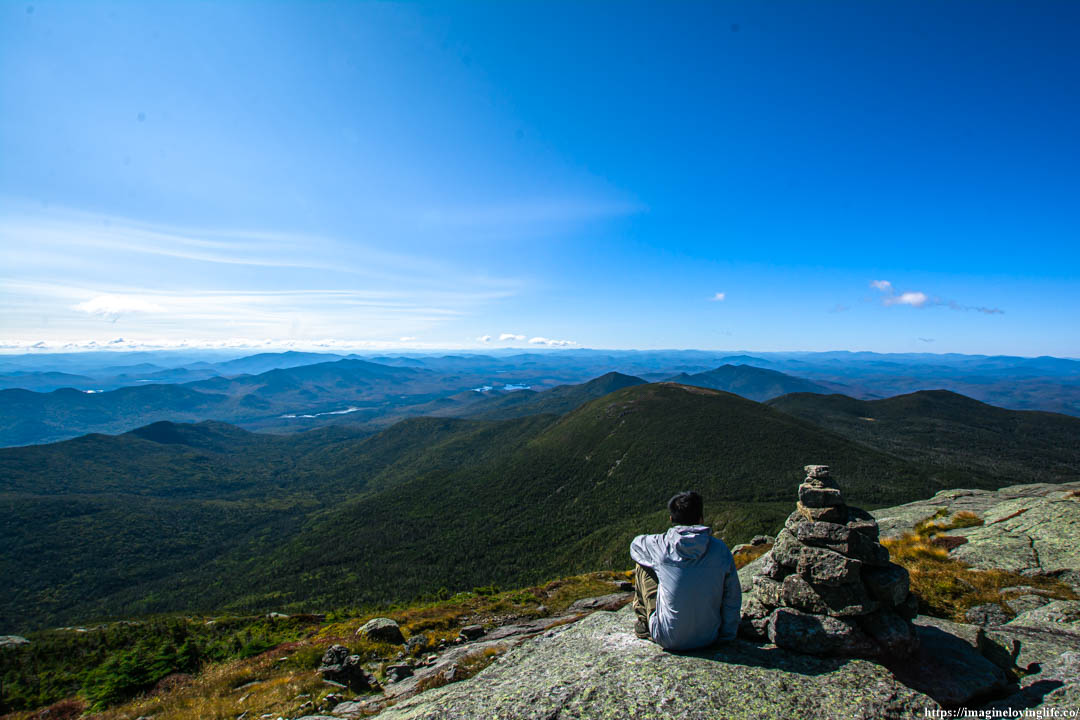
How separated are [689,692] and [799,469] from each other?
209m

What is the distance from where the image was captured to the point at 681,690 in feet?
29.6

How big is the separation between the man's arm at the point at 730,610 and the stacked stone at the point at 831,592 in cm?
108

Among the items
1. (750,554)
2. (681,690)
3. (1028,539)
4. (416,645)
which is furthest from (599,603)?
(1028,539)

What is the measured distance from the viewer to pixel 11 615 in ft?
A: 424

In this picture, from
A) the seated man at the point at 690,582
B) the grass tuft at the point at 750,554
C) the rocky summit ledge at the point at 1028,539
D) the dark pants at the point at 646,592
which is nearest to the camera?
the seated man at the point at 690,582

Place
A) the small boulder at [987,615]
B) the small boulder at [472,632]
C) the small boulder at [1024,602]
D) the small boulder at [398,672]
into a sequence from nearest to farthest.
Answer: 1. the small boulder at [987,615]
2. the small boulder at [1024,602]
3. the small boulder at [398,672]
4. the small boulder at [472,632]

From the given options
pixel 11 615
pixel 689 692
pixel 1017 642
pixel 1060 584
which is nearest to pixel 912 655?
pixel 1017 642

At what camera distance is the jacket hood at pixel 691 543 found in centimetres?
968

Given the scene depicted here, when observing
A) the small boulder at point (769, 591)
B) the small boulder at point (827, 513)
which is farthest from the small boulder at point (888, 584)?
the small boulder at point (769, 591)

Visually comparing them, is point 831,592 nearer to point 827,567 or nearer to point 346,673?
point 827,567

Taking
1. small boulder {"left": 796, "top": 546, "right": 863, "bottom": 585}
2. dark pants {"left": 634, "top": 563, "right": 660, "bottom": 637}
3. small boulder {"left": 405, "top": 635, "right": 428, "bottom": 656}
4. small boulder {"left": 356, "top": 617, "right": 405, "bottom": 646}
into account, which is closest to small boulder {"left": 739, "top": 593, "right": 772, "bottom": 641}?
small boulder {"left": 796, "top": 546, "right": 863, "bottom": 585}

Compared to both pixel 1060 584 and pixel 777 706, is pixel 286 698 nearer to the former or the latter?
pixel 777 706

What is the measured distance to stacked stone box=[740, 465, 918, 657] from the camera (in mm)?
10219

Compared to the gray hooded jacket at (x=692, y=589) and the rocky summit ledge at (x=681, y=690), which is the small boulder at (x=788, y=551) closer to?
the rocky summit ledge at (x=681, y=690)
